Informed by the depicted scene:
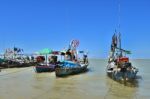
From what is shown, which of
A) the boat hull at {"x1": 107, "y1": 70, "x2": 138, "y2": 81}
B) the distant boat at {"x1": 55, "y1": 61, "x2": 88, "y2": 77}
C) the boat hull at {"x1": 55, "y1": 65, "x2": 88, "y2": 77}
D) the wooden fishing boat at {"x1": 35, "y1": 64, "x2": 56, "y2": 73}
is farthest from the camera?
the wooden fishing boat at {"x1": 35, "y1": 64, "x2": 56, "y2": 73}

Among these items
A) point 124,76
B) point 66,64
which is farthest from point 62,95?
point 66,64

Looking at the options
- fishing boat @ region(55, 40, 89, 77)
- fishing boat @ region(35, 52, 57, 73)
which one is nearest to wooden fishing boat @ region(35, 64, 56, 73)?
fishing boat @ region(35, 52, 57, 73)

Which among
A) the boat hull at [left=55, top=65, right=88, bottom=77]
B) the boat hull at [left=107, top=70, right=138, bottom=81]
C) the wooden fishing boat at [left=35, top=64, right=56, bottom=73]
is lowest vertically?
the boat hull at [left=107, top=70, right=138, bottom=81]

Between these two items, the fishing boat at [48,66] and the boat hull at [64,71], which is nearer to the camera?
the boat hull at [64,71]

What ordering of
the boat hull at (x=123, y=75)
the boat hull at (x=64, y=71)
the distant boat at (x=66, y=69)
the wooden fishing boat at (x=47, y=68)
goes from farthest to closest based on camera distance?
the wooden fishing boat at (x=47, y=68)
the distant boat at (x=66, y=69)
the boat hull at (x=64, y=71)
the boat hull at (x=123, y=75)

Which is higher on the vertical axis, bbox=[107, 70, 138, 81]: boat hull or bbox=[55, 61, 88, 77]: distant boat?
bbox=[55, 61, 88, 77]: distant boat

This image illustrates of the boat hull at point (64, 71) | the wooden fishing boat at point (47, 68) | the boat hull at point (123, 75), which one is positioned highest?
the wooden fishing boat at point (47, 68)

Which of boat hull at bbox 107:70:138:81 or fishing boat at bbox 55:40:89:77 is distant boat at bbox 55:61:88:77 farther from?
boat hull at bbox 107:70:138:81

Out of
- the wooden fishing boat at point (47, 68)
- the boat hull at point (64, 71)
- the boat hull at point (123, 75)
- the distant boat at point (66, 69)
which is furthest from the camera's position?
the wooden fishing boat at point (47, 68)

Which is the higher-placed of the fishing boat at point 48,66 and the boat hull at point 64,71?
Answer: the fishing boat at point 48,66

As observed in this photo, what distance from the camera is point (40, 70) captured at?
46344 mm

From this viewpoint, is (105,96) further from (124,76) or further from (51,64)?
(51,64)

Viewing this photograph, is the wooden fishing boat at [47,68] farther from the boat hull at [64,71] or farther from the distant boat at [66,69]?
the boat hull at [64,71]

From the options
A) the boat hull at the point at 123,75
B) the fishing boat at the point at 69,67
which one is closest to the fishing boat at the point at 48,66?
the fishing boat at the point at 69,67
